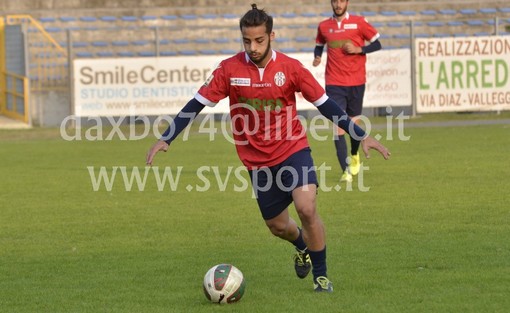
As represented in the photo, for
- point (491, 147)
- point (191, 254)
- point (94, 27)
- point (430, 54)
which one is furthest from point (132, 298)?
point (94, 27)

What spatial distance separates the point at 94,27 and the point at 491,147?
606 inches

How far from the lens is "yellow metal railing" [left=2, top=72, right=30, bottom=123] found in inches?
1141

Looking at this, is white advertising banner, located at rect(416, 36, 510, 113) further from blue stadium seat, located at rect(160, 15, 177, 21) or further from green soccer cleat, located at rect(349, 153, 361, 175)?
green soccer cleat, located at rect(349, 153, 361, 175)

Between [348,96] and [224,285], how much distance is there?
28.0 feet

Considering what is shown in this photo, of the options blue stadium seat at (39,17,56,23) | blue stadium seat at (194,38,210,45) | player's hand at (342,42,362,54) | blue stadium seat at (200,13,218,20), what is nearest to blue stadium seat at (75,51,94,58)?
blue stadium seat at (39,17,56,23)

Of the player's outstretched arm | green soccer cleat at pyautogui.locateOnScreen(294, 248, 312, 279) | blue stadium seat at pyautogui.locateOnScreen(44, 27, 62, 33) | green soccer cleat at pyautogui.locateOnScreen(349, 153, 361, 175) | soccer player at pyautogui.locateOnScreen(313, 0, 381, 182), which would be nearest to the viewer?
the player's outstretched arm

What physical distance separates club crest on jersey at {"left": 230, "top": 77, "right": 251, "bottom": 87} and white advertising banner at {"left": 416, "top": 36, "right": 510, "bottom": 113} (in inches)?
808

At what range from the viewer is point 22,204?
1368 centimetres

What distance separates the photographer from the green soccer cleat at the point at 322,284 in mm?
7730

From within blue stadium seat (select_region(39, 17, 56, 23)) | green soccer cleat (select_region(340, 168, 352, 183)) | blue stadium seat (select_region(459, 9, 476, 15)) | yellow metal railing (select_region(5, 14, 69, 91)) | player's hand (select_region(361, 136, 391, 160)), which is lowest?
green soccer cleat (select_region(340, 168, 352, 183))

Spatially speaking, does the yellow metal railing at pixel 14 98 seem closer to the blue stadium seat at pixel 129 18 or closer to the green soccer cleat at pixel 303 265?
the blue stadium seat at pixel 129 18

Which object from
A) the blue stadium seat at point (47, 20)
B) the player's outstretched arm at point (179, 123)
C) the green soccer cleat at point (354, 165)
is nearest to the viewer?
the player's outstretched arm at point (179, 123)

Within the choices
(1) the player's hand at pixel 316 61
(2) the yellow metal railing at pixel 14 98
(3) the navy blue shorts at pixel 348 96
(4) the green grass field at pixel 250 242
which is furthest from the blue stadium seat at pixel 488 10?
(1) the player's hand at pixel 316 61

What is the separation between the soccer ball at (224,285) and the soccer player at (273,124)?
0.59m
